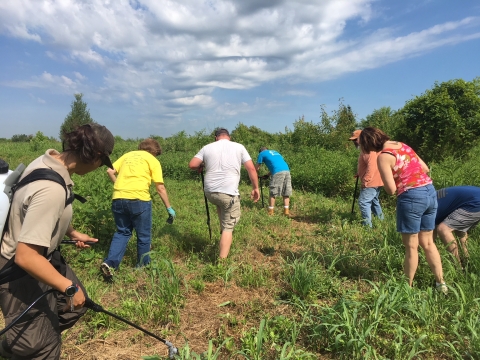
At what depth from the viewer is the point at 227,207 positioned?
383 cm

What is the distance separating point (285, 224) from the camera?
5.74 meters

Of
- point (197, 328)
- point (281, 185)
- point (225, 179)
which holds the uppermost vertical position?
point (225, 179)

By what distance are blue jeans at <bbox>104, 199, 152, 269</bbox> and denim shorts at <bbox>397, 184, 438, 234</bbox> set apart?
111 inches

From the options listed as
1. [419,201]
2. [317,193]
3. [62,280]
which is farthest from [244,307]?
[317,193]

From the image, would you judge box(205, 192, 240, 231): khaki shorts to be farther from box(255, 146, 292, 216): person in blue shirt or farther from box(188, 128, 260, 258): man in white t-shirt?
box(255, 146, 292, 216): person in blue shirt

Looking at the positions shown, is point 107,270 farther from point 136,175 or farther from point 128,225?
point 136,175

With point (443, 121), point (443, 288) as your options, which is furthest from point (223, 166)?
point (443, 121)

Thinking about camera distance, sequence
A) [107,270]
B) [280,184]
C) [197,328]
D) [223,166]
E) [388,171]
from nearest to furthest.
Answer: [197,328] → [388,171] → [107,270] → [223,166] → [280,184]

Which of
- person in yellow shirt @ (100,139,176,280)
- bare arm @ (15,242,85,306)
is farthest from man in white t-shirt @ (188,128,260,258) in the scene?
bare arm @ (15,242,85,306)

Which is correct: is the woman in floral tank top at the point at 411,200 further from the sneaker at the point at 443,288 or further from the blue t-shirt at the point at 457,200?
the blue t-shirt at the point at 457,200

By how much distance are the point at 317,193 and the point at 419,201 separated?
18.2ft

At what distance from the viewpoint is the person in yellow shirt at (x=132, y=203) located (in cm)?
370

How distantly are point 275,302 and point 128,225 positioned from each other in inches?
81.0

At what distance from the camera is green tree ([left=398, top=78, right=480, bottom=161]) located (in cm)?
922
